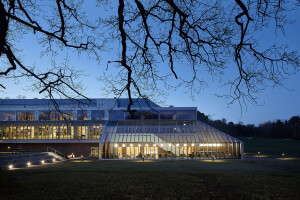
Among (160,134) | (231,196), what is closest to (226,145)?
(160,134)

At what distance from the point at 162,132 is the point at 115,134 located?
19.6ft

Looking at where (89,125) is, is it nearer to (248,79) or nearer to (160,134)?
(160,134)

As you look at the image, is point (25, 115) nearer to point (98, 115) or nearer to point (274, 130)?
point (98, 115)

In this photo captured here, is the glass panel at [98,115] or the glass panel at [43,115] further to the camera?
the glass panel at [43,115]

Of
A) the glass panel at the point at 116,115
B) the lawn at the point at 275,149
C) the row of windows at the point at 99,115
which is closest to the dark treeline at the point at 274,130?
the lawn at the point at 275,149

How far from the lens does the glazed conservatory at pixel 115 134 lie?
31031 mm

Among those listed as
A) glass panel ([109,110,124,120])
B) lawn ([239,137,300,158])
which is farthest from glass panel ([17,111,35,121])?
lawn ([239,137,300,158])

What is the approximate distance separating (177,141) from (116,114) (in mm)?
11224

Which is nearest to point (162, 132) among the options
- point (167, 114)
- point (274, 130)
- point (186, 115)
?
point (167, 114)

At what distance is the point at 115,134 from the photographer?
109 feet

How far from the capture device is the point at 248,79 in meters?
6.21

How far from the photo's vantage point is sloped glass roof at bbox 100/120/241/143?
31.7 m

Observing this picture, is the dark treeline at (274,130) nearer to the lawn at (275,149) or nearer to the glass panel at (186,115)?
the lawn at (275,149)

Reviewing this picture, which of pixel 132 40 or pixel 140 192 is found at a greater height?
pixel 132 40
